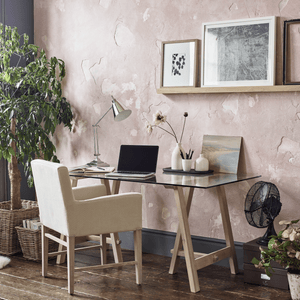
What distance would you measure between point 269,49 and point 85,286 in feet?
6.43

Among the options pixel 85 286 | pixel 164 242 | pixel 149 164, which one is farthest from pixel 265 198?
pixel 85 286

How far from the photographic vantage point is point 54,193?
2746 mm

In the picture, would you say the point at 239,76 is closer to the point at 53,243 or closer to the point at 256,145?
the point at 256,145

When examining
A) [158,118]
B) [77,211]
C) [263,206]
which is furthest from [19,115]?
[263,206]

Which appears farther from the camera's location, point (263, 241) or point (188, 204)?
point (188, 204)

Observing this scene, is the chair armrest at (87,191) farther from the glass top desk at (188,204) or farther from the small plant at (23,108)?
the small plant at (23,108)

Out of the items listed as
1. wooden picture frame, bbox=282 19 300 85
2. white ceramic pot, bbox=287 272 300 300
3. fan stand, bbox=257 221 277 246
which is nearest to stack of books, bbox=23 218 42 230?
fan stand, bbox=257 221 277 246

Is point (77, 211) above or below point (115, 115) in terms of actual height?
below

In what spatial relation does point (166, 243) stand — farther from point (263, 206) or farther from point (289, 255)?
point (289, 255)

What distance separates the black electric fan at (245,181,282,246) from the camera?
2893 mm

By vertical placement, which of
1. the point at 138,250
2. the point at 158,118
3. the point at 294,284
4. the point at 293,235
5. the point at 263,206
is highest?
the point at 158,118

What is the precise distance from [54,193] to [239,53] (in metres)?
1.58

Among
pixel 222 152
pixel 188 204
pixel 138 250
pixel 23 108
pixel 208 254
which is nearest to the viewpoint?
pixel 138 250

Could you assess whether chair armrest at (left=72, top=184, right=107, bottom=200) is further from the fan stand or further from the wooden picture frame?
the wooden picture frame
